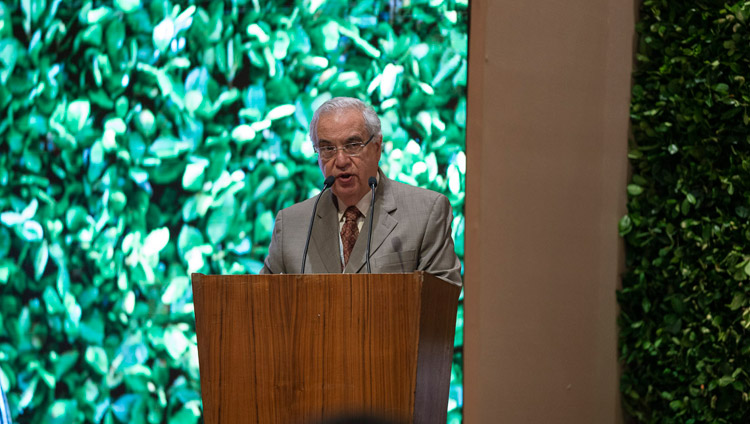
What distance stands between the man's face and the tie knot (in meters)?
0.04

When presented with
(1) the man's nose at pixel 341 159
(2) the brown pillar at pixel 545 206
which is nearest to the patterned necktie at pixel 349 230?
(1) the man's nose at pixel 341 159

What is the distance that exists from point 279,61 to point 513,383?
65.4 inches

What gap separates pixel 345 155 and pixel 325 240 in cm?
26

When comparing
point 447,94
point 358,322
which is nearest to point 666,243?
point 447,94

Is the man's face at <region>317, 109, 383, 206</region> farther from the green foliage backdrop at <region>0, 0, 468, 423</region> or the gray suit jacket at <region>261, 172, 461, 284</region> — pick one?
the green foliage backdrop at <region>0, 0, 468, 423</region>

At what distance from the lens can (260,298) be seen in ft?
6.16

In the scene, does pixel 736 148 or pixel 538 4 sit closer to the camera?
pixel 736 148

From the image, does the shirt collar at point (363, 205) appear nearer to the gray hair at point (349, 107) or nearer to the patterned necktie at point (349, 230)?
the patterned necktie at point (349, 230)

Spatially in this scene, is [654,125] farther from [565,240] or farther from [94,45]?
[94,45]

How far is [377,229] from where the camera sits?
2398 millimetres

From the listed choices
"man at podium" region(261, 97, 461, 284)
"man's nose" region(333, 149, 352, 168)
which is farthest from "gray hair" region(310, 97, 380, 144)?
"man's nose" region(333, 149, 352, 168)

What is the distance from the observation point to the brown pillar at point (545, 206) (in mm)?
3314

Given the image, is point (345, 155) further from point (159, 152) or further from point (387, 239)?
point (159, 152)

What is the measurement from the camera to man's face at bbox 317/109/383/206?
2.48 metres
